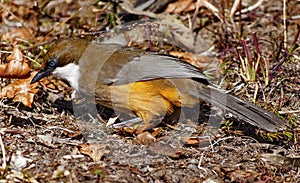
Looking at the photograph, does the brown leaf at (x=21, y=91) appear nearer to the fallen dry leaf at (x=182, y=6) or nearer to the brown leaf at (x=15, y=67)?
the brown leaf at (x=15, y=67)

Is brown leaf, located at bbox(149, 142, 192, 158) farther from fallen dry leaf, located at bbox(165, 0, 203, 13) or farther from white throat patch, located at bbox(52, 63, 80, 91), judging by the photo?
fallen dry leaf, located at bbox(165, 0, 203, 13)

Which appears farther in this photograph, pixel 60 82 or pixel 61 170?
pixel 60 82

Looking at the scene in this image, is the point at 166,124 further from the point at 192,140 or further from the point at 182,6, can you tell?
the point at 182,6

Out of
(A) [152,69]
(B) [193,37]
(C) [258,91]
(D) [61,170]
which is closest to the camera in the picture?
(D) [61,170]

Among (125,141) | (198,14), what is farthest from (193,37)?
(125,141)

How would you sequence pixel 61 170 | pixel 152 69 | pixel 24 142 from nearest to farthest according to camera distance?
pixel 61 170 → pixel 24 142 → pixel 152 69

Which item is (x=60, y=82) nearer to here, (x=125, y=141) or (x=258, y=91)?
(x=125, y=141)

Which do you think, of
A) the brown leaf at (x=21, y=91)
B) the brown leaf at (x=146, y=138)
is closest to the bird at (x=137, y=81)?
the brown leaf at (x=21, y=91)
